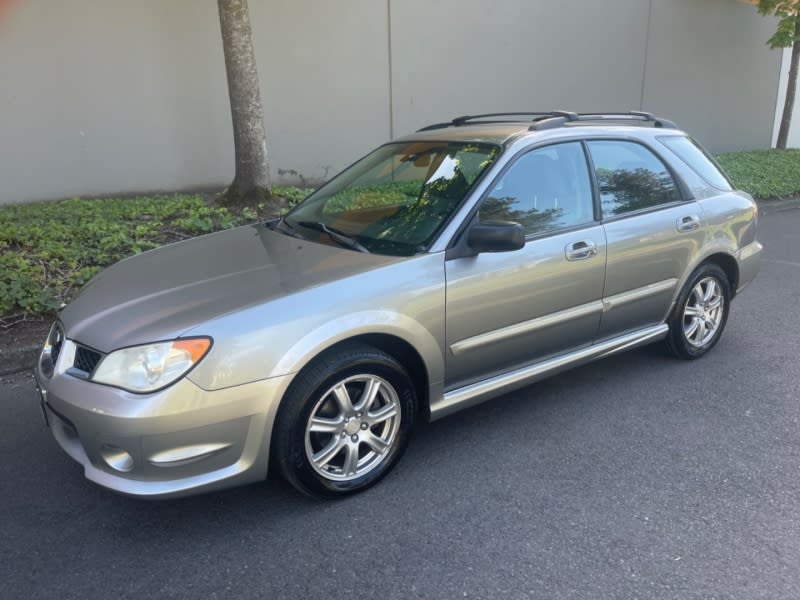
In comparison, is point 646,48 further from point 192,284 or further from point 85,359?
point 85,359

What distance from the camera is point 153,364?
A: 99.6 inches

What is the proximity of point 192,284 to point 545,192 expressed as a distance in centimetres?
194

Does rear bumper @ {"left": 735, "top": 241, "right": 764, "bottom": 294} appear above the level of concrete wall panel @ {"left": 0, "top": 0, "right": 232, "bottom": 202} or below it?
below

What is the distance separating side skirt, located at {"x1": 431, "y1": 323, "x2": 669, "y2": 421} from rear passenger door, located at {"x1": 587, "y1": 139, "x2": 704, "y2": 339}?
2.6 inches

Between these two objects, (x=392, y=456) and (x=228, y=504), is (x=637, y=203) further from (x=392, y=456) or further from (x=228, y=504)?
(x=228, y=504)

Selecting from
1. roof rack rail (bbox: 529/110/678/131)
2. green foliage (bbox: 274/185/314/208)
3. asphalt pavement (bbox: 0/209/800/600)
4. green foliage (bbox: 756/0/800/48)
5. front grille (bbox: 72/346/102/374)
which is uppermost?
green foliage (bbox: 756/0/800/48)

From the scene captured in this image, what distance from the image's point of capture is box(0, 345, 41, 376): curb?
14.2 ft

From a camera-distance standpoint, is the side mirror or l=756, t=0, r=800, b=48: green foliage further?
l=756, t=0, r=800, b=48: green foliage

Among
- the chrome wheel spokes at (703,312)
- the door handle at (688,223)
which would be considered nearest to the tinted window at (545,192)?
the door handle at (688,223)

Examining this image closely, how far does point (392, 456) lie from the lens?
3119 millimetres

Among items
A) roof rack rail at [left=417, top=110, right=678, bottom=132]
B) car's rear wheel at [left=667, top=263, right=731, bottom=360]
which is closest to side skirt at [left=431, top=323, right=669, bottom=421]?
car's rear wheel at [left=667, top=263, right=731, bottom=360]

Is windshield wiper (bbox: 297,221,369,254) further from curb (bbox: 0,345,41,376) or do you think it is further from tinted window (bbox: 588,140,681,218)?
curb (bbox: 0,345,41,376)

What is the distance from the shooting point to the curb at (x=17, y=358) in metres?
4.32

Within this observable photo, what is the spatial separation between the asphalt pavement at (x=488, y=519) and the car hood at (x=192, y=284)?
845mm
